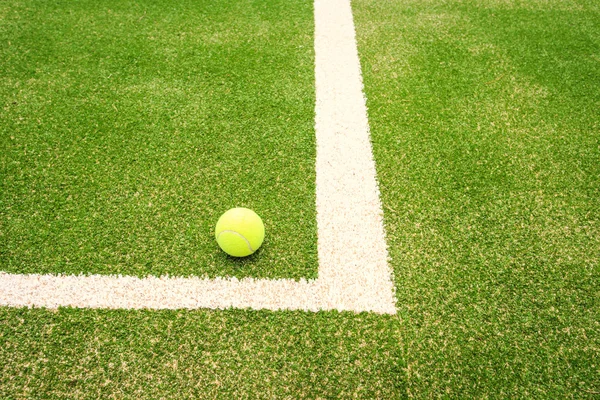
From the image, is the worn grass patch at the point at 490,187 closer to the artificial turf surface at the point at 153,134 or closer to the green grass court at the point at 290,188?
Result: the green grass court at the point at 290,188

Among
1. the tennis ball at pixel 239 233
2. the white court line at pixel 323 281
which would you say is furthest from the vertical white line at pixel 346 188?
the tennis ball at pixel 239 233

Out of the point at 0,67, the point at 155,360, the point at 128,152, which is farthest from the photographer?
the point at 0,67

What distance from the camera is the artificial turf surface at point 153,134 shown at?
221cm

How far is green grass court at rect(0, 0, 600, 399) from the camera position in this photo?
1.84 meters

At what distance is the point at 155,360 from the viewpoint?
1839 mm

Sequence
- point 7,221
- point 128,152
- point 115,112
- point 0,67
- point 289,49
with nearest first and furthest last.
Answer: point 7,221 → point 128,152 → point 115,112 → point 0,67 → point 289,49

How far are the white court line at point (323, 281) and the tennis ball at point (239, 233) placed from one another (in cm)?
17

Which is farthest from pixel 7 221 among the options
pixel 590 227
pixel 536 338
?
pixel 590 227

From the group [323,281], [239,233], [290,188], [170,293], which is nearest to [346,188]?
[290,188]

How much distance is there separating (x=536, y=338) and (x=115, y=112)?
3040mm

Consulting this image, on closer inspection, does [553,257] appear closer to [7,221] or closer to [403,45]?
[403,45]

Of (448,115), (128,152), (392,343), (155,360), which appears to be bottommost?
(155,360)

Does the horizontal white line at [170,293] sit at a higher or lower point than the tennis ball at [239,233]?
lower

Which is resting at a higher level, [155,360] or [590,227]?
[590,227]
